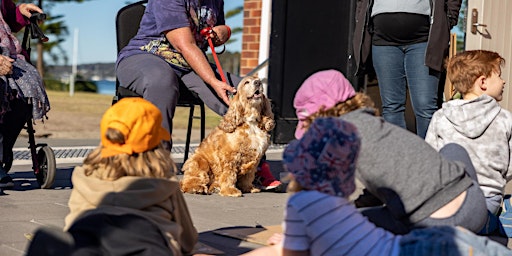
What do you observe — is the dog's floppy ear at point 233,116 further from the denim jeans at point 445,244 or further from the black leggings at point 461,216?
the denim jeans at point 445,244

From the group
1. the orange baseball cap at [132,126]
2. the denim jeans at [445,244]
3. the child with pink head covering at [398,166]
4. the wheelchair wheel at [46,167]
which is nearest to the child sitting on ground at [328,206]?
the denim jeans at [445,244]

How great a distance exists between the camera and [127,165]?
3.38m

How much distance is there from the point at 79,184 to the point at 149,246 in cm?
44

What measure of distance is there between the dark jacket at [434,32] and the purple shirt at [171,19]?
1102mm

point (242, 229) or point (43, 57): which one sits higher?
point (242, 229)

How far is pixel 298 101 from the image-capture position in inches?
144

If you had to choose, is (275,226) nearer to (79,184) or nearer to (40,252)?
(79,184)

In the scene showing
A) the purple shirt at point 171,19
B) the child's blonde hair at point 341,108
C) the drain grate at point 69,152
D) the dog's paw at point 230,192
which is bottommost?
the drain grate at point 69,152

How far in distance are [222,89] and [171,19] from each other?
62 cm

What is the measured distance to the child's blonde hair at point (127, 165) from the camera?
3.37 metres

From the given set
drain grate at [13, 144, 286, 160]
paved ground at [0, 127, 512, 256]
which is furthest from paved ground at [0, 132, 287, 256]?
drain grate at [13, 144, 286, 160]

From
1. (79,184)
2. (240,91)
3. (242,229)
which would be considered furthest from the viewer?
(240,91)

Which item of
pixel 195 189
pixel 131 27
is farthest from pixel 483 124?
pixel 131 27

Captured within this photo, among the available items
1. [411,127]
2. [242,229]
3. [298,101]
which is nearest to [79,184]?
[298,101]
